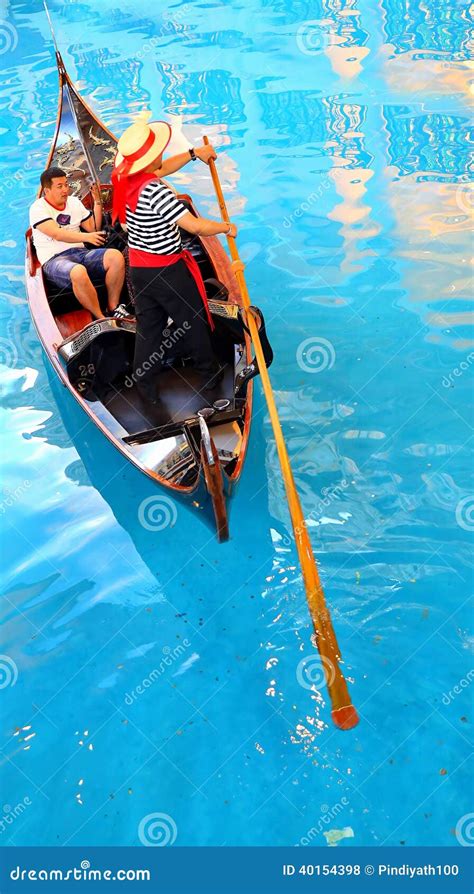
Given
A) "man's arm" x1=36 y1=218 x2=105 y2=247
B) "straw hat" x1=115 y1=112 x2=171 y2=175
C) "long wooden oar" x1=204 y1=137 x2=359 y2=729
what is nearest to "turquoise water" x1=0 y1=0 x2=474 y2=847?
"long wooden oar" x1=204 y1=137 x2=359 y2=729

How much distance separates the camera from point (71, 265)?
4.16 metres

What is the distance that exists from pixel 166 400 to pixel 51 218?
1.37 metres

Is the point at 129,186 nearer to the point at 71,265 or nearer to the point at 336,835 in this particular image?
the point at 71,265

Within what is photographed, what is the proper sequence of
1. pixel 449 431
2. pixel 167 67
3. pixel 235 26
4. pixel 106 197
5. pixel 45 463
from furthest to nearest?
1. pixel 235 26
2. pixel 167 67
3. pixel 106 197
4. pixel 45 463
5. pixel 449 431

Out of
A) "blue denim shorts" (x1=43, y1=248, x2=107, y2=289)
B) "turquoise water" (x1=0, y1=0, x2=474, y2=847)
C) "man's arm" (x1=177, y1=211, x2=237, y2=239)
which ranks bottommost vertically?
"turquoise water" (x1=0, y1=0, x2=474, y2=847)

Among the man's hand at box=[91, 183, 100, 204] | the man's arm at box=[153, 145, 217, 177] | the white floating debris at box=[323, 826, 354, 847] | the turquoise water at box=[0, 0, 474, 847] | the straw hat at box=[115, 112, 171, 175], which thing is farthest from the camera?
the man's hand at box=[91, 183, 100, 204]

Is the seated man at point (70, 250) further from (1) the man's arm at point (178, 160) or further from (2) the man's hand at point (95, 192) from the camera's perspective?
(1) the man's arm at point (178, 160)

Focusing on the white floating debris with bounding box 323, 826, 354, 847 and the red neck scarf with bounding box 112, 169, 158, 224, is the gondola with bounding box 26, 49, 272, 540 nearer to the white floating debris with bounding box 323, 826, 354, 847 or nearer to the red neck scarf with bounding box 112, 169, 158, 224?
the red neck scarf with bounding box 112, 169, 158, 224

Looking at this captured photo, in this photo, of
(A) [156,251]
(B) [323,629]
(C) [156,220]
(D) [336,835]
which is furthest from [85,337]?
(D) [336,835]

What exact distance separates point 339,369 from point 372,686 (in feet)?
6.20

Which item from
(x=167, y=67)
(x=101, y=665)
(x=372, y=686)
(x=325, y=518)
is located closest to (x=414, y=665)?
(x=372, y=686)

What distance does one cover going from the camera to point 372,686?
2680 millimetres

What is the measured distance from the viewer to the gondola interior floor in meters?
3.57

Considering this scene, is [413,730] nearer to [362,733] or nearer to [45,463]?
[362,733]
